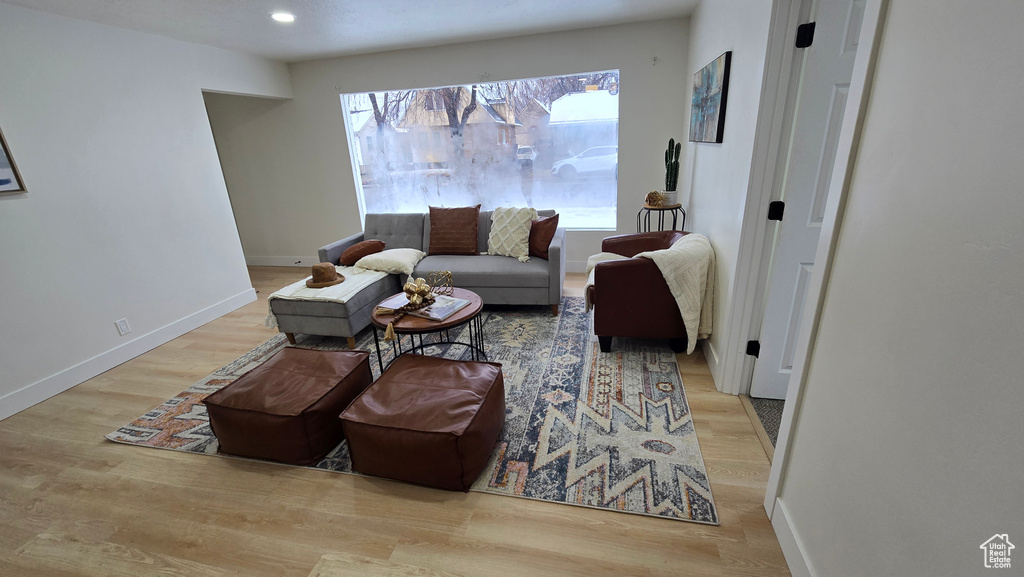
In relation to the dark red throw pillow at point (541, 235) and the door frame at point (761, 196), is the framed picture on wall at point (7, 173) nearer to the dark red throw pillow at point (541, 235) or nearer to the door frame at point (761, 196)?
the dark red throw pillow at point (541, 235)

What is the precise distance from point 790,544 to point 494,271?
2509 millimetres

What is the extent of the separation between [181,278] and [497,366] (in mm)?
3136

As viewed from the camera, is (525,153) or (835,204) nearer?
(835,204)

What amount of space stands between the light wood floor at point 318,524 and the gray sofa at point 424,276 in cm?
117

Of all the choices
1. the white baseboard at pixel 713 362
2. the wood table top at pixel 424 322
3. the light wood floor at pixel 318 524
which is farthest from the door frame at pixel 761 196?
the wood table top at pixel 424 322

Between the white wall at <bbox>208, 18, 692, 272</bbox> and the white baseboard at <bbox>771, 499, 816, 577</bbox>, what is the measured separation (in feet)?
10.6

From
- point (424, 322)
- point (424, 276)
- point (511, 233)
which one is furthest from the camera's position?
point (511, 233)

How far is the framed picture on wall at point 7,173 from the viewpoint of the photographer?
2.49m

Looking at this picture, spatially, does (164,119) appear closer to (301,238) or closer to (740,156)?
(301,238)

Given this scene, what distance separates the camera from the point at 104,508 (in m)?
1.82

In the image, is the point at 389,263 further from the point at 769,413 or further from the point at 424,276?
the point at 769,413

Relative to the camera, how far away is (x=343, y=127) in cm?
473

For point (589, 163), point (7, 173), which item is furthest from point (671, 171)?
point (7, 173)

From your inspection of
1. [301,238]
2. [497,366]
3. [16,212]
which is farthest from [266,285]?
[497,366]
